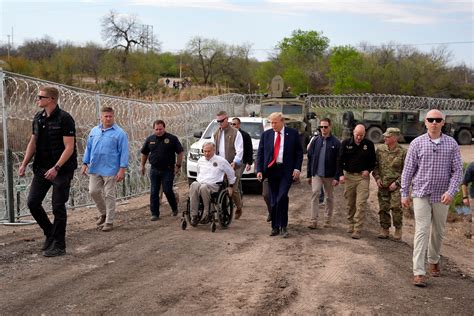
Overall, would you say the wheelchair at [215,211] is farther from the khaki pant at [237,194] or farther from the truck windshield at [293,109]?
the truck windshield at [293,109]

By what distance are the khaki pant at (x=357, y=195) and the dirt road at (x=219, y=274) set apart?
0.35 meters

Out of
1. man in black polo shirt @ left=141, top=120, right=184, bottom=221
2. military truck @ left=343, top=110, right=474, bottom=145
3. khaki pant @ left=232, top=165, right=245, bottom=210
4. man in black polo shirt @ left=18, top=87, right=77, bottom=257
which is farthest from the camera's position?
military truck @ left=343, top=110, right=474, bottom=145

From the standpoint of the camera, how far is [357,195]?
9.77 metres

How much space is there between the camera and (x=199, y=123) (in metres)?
20.6

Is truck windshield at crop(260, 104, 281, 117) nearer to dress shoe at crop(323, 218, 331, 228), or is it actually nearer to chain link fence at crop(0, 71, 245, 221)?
chain link fence at crop(0, 71, 245, 221)

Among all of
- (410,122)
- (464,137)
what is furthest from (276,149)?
(464,137)

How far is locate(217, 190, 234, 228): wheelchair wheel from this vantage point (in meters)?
9.64

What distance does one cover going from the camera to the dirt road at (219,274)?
574 cm

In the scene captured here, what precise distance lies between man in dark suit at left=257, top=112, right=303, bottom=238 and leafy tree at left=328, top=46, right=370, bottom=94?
51.0 meters

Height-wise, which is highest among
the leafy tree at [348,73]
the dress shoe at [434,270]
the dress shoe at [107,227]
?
the leafy tree at [348,73]

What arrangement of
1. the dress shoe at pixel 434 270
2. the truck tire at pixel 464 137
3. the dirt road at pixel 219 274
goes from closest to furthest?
the dirt road at pixel 219 274
the dress shoe at pixel 434 270
the truck tire at pixel 464 137

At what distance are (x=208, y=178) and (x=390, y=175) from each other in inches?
110

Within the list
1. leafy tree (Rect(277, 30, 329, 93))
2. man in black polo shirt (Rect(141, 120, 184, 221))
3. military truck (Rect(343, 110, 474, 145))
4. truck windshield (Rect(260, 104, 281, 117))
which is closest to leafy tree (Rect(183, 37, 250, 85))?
leafy tree (Rect(277, 30, 329, 93))

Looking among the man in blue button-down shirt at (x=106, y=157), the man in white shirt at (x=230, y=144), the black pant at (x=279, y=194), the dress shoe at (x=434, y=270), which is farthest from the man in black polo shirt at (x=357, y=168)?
the man in blue button-down shirt at (x=106, y=157)
